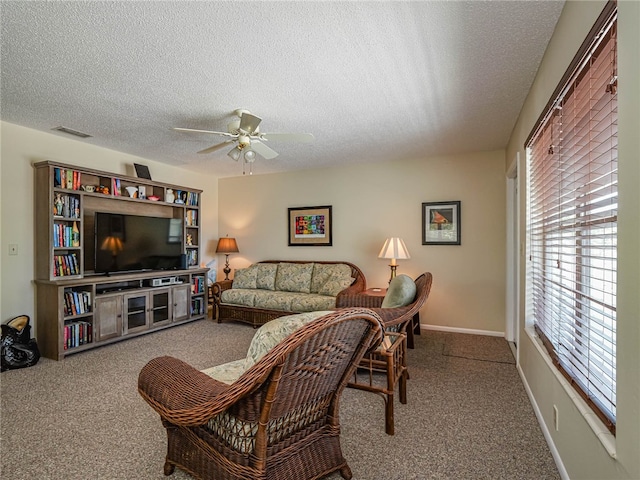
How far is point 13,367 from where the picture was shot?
3.22m

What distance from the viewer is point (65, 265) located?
3.75 meters

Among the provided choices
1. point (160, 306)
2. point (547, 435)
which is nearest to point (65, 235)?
point (160, 306)

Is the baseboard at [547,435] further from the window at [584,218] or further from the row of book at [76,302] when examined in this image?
the row of book at [76,302]

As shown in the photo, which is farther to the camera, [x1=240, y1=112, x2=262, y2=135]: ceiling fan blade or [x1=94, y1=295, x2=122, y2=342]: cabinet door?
[x1=94, y1=295, x2=122, y2=342]: cabinet door

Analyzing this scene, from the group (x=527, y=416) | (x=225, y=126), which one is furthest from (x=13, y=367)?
(x=527, y=416)

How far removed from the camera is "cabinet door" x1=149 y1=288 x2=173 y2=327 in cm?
450

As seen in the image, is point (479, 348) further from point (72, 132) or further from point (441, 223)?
point (72, 132)

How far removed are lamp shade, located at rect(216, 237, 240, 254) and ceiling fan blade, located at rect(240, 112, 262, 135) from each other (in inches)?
123

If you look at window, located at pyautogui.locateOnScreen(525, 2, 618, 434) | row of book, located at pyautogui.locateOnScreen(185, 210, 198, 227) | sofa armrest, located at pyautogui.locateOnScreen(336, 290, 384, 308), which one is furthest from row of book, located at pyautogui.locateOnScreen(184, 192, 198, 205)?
window, located at pyautogui.locateOnScreen(525, 2, 618, 434)

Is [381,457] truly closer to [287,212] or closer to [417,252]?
[417,252]

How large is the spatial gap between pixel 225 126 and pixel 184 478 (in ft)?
9.69

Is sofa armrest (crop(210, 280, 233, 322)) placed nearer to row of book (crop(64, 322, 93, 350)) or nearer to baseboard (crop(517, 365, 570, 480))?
row of book (crop(64, 322, 93, 350))

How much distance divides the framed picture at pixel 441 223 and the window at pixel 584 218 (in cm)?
222

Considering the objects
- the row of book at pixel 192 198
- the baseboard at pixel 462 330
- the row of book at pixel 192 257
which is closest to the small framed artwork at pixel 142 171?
the row of book at pixel 192 198
